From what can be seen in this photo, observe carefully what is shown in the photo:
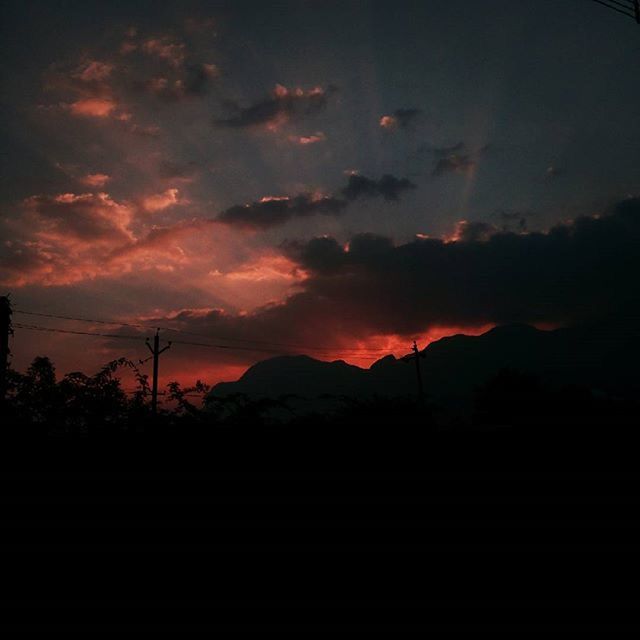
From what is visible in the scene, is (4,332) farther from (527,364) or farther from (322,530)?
(527,364)

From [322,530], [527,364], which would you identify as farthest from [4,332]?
[527,364]

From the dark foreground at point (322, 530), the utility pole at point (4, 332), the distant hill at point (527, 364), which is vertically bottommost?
the dark foreground at point (322, 530)

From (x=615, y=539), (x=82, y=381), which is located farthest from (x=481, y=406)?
(x=615, y=539)

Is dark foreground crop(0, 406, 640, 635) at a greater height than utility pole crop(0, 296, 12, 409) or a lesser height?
lesser

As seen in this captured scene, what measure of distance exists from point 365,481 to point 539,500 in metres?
1.16

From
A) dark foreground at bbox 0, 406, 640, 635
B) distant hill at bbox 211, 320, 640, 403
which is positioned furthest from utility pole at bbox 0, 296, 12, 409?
distant hill at bbox 211, 320, 640, 403

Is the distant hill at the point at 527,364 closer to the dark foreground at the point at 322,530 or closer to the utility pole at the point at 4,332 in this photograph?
the utility pole at the point at 4,332

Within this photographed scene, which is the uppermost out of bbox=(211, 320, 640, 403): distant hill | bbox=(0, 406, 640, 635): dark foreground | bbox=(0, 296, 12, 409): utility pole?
bbox=(211, 320, 640, 403): distant hill

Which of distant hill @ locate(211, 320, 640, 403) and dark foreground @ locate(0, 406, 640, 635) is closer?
dark foreground @ locate(0, 406, 640, 635)

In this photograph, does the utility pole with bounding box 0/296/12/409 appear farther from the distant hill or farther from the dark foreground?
the distant hill

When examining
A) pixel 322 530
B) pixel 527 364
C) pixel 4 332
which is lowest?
pixel 322 530

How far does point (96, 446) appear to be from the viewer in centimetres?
321

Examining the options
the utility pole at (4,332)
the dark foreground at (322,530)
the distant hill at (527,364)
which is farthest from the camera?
the distant hill at (527,364)

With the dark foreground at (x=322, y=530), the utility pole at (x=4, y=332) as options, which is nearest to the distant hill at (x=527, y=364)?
the utility pole at (x=4, y=332)
